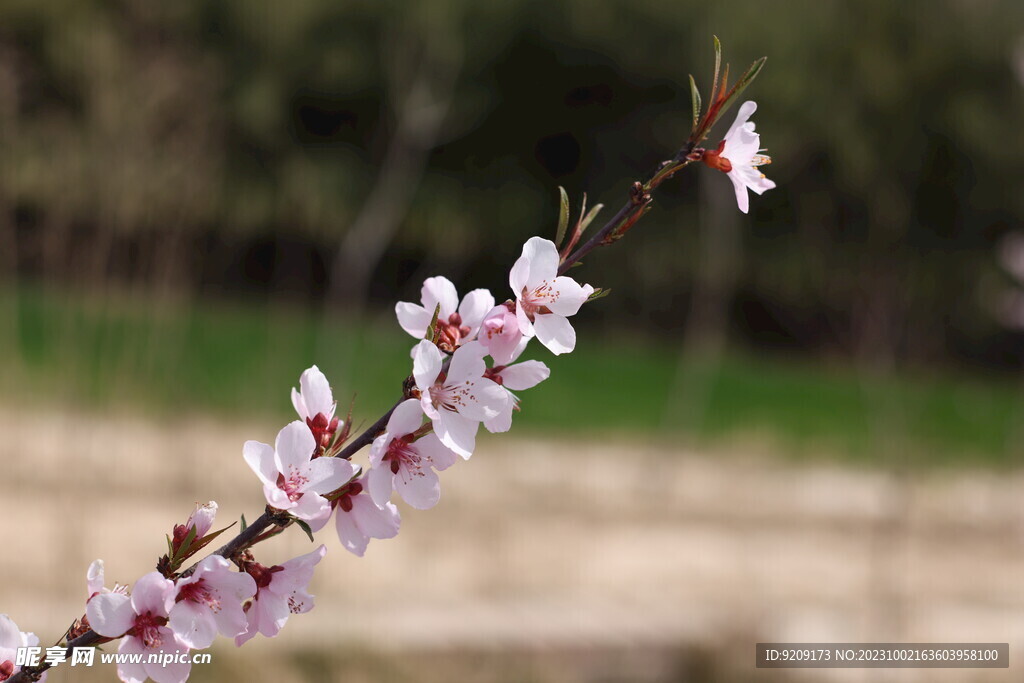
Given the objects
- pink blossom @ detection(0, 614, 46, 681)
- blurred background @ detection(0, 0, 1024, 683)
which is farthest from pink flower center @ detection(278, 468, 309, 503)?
blurred background @ detection(0, 0, 1024, 683)

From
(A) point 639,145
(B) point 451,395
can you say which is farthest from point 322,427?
(A) point 639,145

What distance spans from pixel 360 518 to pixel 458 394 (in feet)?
0.40

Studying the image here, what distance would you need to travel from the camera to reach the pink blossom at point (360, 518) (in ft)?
2.43

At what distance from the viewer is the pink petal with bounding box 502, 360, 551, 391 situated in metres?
0.74

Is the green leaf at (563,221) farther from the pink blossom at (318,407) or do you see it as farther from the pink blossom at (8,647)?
the pink blossom at (8,647)

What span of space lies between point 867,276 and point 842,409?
152 centimetres

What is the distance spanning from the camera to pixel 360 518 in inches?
29.6

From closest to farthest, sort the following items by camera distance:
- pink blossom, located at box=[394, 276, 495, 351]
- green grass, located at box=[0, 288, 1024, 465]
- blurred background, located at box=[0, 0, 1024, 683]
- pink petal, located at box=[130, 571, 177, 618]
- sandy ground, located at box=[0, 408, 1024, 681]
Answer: pink petal, located at box=[130, 571, 177, 618], pink blossom, located at box=[394, 276, 495, 351], sandy ground, located at box=[0, 408, 1024, 681], blurred background, located at box=[0, 0, 1024, 683], green grass, located at box=[0, 288, 1024, 465]

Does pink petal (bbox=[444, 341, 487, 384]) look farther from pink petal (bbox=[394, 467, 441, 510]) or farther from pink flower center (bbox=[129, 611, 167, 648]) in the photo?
pink flower center (bbox=[129, 611, 167, 648])

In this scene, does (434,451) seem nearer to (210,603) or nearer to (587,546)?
(210,603)

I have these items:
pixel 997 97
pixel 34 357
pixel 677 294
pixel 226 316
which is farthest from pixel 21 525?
pixel 997 97

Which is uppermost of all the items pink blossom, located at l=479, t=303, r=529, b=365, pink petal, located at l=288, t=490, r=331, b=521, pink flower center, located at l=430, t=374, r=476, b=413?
pink blossom, located at l=479, t=303, r=529, b=365

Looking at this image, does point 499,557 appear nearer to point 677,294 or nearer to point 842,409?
point 842,409

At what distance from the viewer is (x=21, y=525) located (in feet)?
18.1
